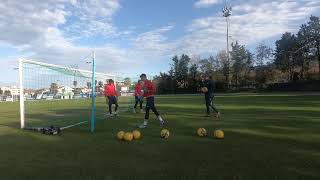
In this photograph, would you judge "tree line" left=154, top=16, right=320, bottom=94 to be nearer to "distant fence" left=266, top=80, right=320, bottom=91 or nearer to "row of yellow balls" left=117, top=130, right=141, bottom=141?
"distant fence" left=266, top=80, right=320, bottom=91

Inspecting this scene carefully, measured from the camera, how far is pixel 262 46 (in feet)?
317

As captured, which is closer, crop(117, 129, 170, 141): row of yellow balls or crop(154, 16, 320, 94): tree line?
crop(117, 129, 170, 141): row of yellow balls

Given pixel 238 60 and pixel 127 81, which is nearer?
pixel 127 81

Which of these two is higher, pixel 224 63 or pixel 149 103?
pixel 224 63

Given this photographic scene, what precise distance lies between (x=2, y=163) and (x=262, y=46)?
304 ft

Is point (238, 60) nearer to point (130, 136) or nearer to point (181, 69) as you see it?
point (181, 69)

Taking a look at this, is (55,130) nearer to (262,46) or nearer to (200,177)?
(200,177)

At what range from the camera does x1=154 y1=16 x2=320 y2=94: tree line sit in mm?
85625

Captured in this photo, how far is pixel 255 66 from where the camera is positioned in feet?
312

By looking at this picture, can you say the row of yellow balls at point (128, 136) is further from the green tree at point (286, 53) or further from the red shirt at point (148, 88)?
the green tree at point (286, 53)

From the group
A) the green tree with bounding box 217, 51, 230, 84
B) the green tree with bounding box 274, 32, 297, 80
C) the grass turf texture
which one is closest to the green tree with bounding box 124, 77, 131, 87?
the grass turf texture

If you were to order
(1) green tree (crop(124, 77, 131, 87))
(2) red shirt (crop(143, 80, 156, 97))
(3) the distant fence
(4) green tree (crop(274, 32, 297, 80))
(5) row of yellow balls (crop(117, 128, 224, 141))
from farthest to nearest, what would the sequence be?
(4) green tree (crop(274, 32, 297, 80)) < (3) the distant fence < (1) green tree (crop(124, 77, 131, 87)) < (2) red shirt (crop(143, 80, 156, 97)) < (5) row of yellow balls (crop(117, 128, 224, 141))

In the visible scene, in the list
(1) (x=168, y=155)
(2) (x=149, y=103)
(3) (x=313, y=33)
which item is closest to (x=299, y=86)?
(3) (x=313, y=33)

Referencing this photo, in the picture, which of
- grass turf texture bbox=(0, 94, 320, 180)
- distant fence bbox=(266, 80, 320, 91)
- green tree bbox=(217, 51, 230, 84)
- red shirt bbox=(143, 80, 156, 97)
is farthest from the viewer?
green tree bbox=(217, 51, 230, 84)
